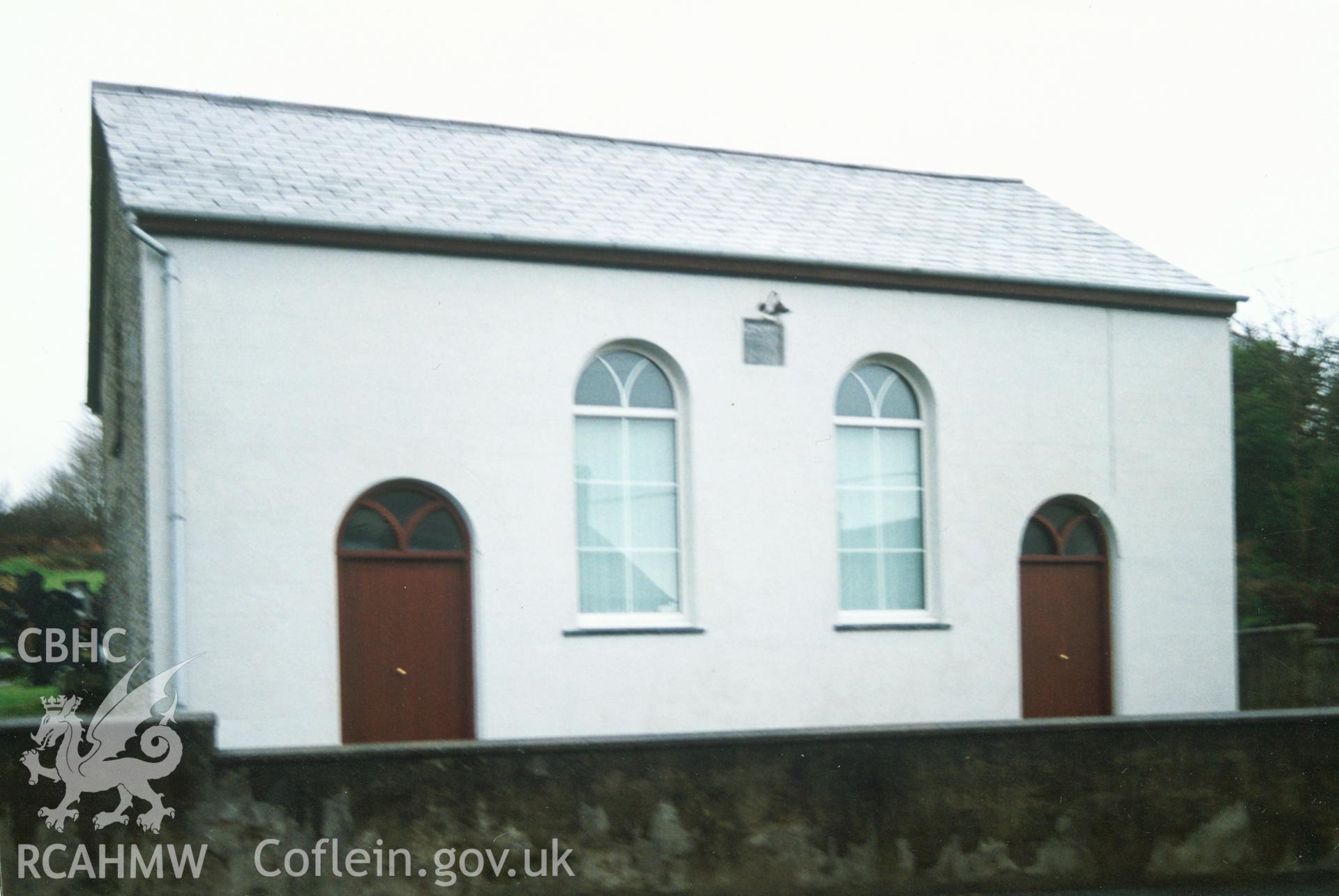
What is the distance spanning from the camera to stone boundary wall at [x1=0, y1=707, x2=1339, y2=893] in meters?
7.60

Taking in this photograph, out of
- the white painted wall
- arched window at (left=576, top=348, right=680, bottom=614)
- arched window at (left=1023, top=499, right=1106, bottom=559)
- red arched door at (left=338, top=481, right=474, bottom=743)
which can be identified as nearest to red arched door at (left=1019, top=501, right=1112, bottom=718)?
arched window at (left=1023, top=499, right=1106, bottom=559)

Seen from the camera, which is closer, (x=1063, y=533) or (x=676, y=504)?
(x=676, y=504)

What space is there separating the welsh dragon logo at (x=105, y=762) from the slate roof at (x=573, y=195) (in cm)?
541

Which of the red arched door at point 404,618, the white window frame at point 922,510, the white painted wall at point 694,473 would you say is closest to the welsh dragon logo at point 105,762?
the white painted wall at point 694,473

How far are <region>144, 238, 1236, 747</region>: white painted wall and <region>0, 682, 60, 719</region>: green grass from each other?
388 inches

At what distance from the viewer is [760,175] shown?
16.7 m

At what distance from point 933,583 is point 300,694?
6178 millimetres

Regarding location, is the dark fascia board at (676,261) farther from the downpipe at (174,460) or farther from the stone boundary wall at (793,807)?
the stone boundary wall at (793,807)

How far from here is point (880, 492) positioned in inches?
574

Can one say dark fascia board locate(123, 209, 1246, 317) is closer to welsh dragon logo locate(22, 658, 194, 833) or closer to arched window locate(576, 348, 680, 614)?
arched window locate(576, 348, 680, 614)

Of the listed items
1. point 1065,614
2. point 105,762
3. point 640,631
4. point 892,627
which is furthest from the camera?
point 1065,614

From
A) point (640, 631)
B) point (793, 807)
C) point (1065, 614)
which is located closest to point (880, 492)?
point (1065, 614)

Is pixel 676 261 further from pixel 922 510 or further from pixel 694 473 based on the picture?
pixel 922 510

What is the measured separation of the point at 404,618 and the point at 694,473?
9.63 feet
